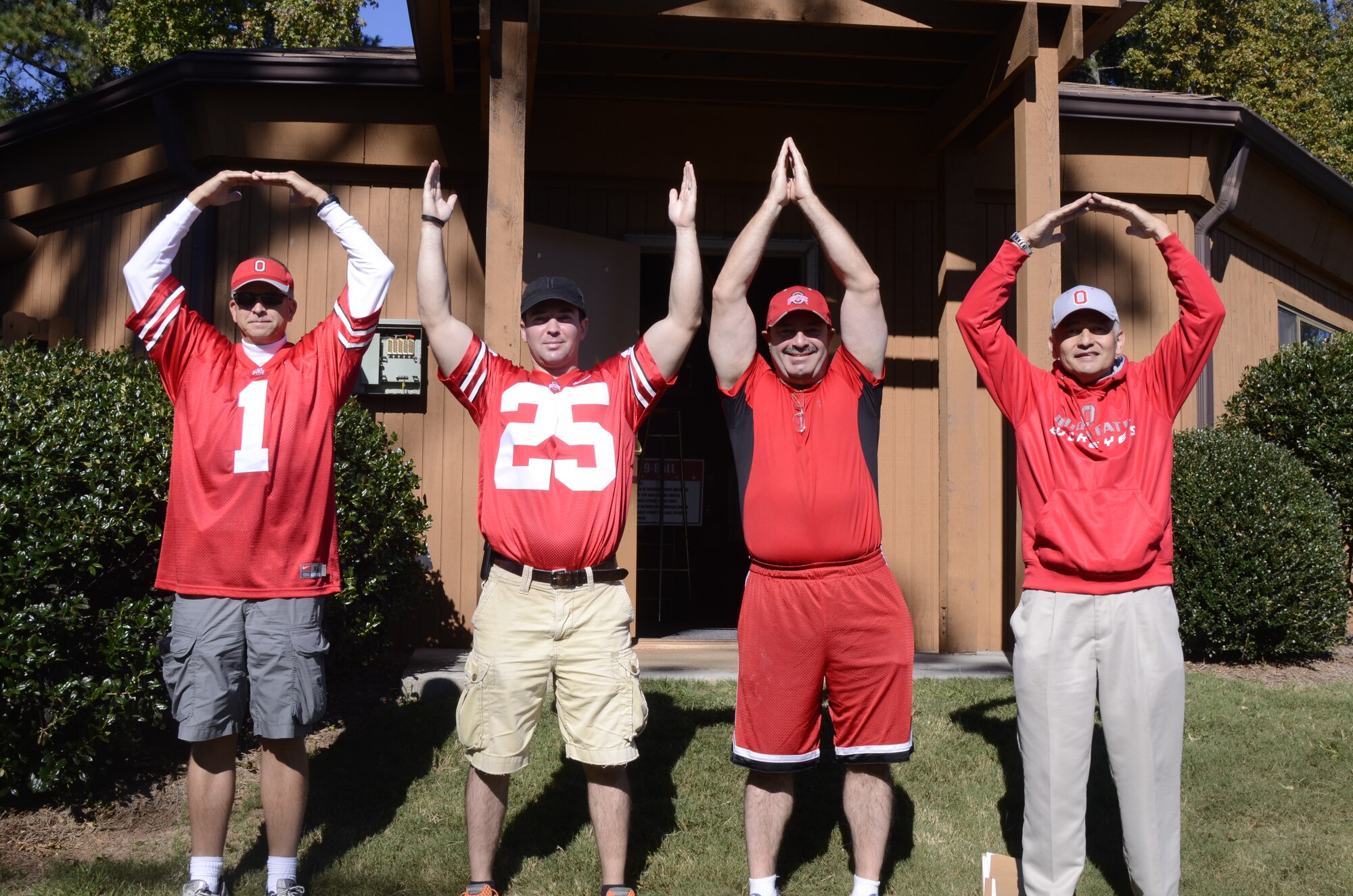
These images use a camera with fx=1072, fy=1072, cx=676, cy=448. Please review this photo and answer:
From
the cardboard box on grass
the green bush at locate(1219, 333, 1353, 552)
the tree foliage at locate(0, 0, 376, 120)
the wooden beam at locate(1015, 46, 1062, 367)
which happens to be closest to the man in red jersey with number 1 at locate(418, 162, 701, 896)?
the cardboard box on grass

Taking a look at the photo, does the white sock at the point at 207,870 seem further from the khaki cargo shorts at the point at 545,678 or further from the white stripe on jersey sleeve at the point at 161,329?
the white stripe on jersey sleeve at the point at 161,329

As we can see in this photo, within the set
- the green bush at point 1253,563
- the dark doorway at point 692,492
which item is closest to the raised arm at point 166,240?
the dark doorway at point 692,492

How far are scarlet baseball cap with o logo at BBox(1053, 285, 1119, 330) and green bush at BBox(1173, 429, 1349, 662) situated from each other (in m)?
3.31

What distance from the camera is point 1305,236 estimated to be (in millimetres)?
8719

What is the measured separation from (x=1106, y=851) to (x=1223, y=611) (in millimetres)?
2729

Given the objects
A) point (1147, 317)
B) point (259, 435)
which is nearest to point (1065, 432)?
point (259, 435)

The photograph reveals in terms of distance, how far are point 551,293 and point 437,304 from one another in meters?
0.35

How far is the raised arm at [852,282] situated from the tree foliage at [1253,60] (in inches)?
707

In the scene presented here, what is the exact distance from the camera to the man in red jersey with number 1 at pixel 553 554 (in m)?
3.19

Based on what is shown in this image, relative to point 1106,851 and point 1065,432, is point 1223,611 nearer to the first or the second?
point 1106,851

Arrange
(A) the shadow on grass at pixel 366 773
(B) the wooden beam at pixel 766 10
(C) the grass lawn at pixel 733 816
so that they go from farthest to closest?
1. (B) the wooden beam at pixel 766 10
2. (A) the shadow on grass at pixel 366 773
3. (C) the grass lawn at pixel 733 816

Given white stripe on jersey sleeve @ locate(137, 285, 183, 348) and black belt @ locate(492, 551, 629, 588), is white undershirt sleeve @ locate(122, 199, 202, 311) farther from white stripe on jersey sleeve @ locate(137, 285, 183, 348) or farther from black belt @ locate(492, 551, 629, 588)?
black belt @ locate(492, 551, 629, 588)

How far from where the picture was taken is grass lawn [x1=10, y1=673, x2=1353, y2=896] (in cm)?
355

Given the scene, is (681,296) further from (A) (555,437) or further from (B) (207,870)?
(B) (207,870)
